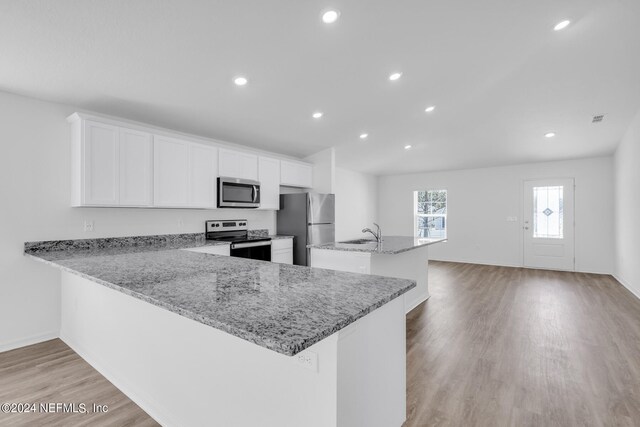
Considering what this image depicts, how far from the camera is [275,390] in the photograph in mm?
1250

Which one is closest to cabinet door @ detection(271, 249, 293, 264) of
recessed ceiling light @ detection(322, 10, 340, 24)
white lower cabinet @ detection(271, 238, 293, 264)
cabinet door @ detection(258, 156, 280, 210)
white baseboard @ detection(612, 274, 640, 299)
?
white lower cabinet @ detection(271, 238, 293, 264)

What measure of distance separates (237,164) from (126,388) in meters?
2.97

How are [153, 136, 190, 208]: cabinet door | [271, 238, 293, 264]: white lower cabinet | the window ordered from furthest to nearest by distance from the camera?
the window < [271, 238, 293, 264]: white lower cabinet < [153, 136, 190, 208]: cabinet door

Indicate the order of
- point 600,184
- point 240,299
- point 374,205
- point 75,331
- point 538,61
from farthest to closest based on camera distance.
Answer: point 374,205
point 600,184
point 538,61
point 75,331
point 240,299

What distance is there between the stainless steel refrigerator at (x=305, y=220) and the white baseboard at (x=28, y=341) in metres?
2.96

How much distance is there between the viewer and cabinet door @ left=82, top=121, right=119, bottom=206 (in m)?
2.98

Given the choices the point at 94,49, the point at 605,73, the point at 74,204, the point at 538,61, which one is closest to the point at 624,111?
the point at 605,73

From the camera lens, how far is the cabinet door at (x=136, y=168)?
322 cm

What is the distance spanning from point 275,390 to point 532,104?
483 cm

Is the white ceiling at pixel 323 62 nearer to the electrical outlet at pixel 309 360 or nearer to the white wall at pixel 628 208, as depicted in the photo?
the white wall at pixel 628 208

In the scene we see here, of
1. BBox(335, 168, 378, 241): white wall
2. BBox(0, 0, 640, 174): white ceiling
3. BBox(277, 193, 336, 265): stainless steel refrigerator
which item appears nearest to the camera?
BBox(0, 0, 640, 174): white ceiling

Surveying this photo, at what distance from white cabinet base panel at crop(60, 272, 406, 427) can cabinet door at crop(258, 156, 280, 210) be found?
2749 mm

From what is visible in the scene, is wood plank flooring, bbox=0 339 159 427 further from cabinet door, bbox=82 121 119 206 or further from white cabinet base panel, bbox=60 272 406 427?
cabinet door, bbox=82 121 119 206

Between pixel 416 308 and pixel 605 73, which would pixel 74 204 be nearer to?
pixel 416 308
